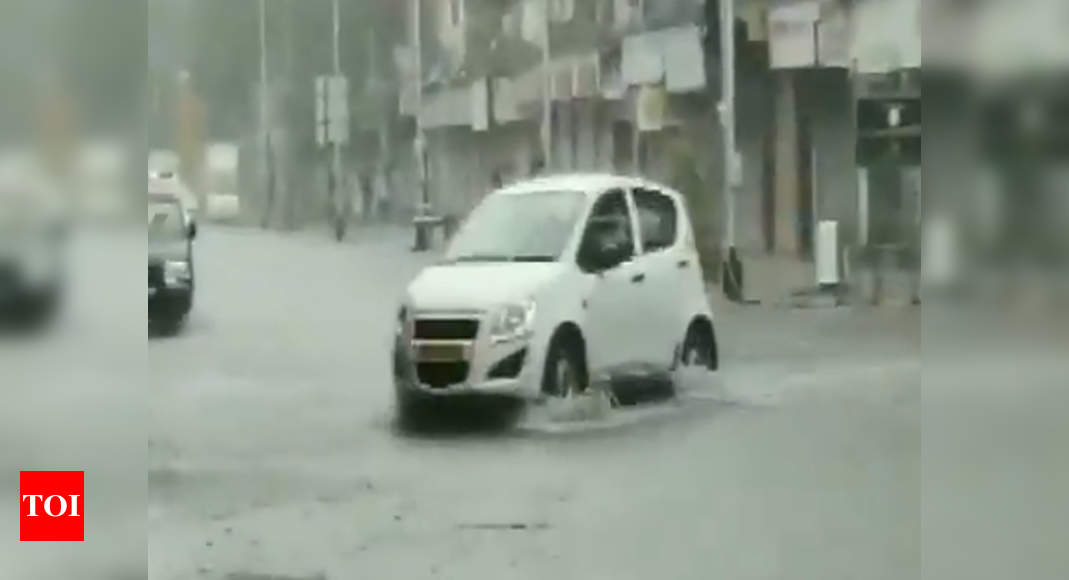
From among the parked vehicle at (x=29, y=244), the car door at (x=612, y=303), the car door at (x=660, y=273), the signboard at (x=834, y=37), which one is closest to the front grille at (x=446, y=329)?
the car door at (x=612, y=303)

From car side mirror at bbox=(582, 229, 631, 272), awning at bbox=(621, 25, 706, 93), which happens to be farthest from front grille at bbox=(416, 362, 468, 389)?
awning at bbox=(621, 25, 706, 93)

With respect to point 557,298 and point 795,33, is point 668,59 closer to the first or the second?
point 795,33

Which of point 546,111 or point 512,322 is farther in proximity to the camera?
point 546,111

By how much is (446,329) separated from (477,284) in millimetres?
114

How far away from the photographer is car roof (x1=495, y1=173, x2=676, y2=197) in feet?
12.4

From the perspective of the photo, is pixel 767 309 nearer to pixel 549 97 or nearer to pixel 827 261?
pixel 827 261

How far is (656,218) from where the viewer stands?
150 inches

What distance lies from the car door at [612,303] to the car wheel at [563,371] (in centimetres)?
3

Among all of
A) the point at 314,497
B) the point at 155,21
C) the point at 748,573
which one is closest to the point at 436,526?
the point at 314,497

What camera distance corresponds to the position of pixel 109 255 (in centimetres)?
379

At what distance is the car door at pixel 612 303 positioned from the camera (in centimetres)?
378

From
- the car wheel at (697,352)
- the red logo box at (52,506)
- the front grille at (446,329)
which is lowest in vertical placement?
the red logo box at (52,506)

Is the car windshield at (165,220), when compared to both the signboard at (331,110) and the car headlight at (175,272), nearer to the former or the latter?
the car headlight at (175,272)

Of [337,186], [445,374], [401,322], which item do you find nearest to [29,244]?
[337,186]
